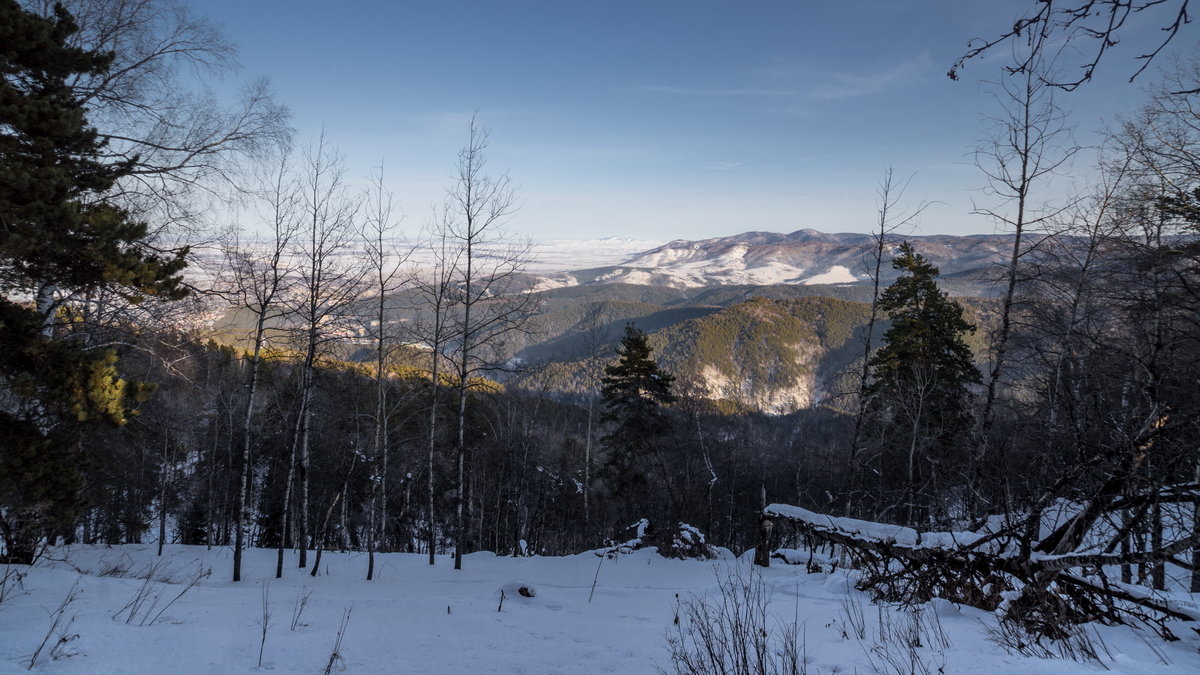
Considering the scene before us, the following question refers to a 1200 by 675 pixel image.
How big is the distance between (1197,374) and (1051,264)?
513cm

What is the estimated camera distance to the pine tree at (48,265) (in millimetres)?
5367

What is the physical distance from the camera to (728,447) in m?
31.5

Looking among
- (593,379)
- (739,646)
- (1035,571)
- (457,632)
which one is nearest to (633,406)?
(593,379)

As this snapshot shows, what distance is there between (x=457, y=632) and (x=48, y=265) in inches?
240

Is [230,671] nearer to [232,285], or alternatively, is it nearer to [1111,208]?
[232,285]

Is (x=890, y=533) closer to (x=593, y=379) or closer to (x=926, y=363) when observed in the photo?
(x=926, y=363)

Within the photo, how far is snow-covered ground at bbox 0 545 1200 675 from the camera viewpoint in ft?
10.6

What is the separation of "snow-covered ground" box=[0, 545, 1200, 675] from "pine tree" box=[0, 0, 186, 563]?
102 cm

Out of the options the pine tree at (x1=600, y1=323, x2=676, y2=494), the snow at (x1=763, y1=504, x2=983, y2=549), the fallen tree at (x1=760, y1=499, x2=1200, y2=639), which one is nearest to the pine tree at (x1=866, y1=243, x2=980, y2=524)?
the pine tree at (x1=600, y1=323, x2=676, y2=494)

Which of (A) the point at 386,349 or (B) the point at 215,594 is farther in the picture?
(A) the point at 386,349

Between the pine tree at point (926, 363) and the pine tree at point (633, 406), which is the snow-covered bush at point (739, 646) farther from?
the pine tree at point (633, 406)

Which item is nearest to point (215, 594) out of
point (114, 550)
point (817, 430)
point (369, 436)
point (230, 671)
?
Answer: point (230, 671)

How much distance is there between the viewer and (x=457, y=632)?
501 centimetres

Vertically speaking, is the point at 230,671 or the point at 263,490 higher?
the point at 230,671
